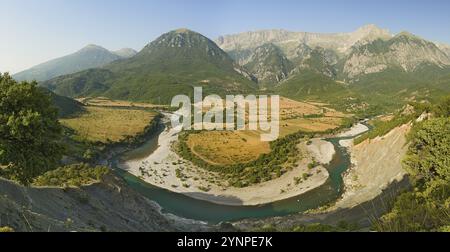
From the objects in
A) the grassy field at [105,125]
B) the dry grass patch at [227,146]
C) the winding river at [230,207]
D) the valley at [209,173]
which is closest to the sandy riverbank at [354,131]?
the valley at [209,173]

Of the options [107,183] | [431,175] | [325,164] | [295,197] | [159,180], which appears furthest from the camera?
[325,164]

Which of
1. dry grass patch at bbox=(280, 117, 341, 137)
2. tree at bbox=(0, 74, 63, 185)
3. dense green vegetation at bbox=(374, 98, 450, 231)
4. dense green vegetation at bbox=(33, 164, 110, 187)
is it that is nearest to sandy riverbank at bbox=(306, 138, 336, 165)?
dry grass patch at bbox=(280, 117, 341, 137)

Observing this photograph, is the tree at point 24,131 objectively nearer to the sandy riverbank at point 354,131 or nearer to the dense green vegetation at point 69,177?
the dense green vegetation at point 69,177

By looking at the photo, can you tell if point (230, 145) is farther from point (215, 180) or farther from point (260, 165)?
point (215, 180)

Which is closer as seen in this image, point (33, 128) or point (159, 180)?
point (33, 128)

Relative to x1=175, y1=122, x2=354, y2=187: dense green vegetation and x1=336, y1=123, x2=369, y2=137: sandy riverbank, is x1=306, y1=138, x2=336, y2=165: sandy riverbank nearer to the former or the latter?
x1=175, y1=122, x2=354, y2=187: dense green vegetation

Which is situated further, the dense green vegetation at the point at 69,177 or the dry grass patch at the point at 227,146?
the dry grass patch at the point at 227,146
